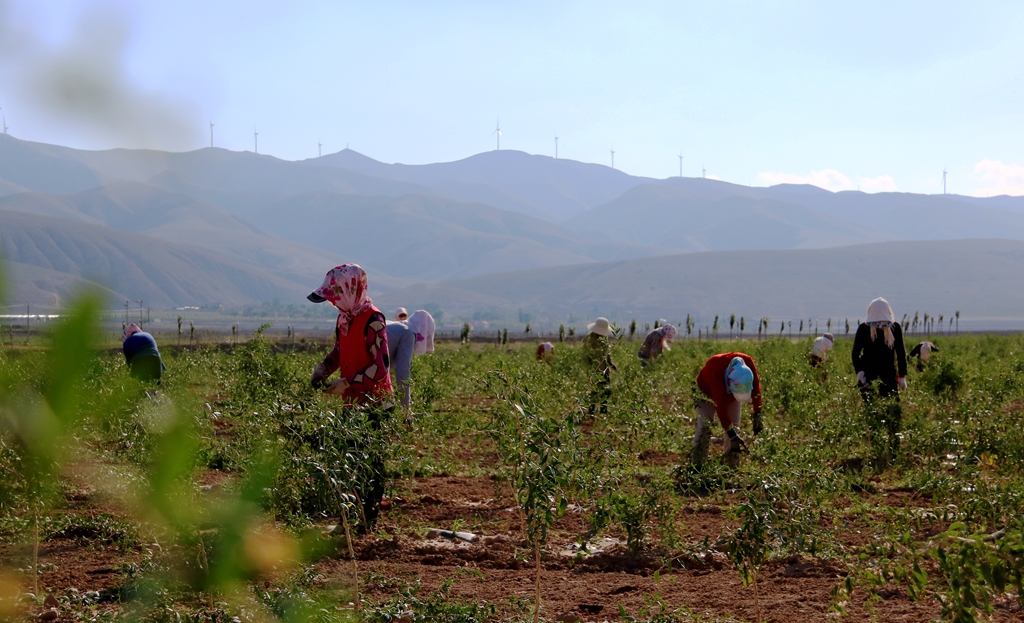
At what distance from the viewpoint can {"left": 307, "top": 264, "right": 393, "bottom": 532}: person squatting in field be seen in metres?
5.66

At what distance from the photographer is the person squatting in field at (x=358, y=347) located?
18.6 feet

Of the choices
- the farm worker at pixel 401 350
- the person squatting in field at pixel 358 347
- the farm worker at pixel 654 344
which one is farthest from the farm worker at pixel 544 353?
the person squatting in field at pixel 358 347

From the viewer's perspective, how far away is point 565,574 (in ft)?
17.2

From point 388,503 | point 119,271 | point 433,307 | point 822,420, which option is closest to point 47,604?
point 388,503

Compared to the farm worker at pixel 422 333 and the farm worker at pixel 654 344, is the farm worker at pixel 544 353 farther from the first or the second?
the farm worker at pixel 422 333

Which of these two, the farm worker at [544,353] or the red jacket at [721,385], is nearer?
the red jacket at [721,385]

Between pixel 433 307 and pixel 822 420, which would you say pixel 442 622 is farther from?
pixel 433 307

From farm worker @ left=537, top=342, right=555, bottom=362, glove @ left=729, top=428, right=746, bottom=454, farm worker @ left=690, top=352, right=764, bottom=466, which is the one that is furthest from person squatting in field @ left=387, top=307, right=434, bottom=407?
farm worker @ left=537, top=342, right=555, bottom=362

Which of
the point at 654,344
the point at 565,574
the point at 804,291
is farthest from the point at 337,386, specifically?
the point at 804,291

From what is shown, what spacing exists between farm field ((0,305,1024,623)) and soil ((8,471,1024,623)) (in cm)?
2

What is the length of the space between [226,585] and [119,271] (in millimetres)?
370

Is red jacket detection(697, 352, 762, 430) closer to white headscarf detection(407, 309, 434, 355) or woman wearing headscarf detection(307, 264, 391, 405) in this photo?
white headscarf detection(407, 309, 434, 355)

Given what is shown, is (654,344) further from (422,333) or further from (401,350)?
(401,350)

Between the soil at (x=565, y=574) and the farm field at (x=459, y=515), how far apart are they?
0.02m
